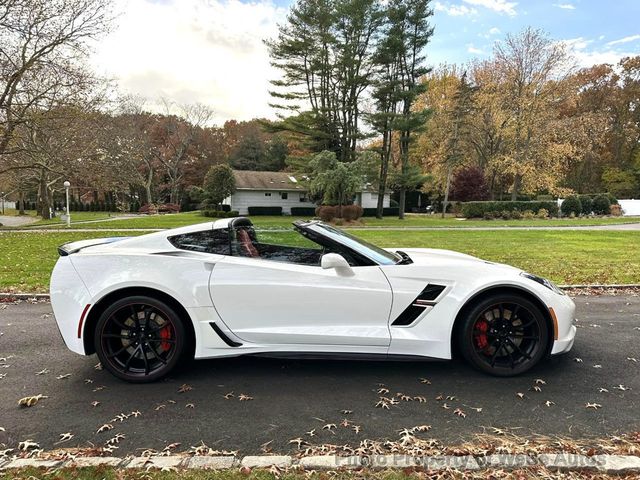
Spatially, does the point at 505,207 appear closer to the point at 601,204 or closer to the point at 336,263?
the point at 601,204

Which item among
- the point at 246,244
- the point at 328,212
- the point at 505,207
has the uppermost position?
the point at 505,207

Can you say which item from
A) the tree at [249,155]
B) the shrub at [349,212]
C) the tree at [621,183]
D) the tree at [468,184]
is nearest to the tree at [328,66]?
the shrub at [349,212]

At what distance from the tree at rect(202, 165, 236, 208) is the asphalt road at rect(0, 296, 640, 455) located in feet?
100

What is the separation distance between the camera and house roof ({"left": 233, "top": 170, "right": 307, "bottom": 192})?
38.8m

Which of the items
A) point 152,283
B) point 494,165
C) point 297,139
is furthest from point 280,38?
point 152,283

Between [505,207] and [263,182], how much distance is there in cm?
2192

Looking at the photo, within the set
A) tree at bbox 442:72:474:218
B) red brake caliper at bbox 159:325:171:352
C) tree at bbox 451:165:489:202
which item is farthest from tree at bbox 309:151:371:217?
red brake caliper at bbox 159:325:171:352

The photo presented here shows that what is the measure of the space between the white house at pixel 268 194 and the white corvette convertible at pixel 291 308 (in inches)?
1386

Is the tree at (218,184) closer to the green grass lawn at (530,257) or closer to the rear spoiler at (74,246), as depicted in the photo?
the green grass lawn at (530,257)

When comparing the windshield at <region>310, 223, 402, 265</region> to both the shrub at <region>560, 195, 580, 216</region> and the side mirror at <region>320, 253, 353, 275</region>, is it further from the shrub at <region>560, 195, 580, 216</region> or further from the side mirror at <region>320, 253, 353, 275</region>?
the shrub at <region>560, 195, 580, 216</region>

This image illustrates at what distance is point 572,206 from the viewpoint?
97.2 feet

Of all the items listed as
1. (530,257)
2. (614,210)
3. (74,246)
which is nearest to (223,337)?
(74,246)

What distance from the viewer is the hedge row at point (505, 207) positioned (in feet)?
96.4

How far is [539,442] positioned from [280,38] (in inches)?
1186
